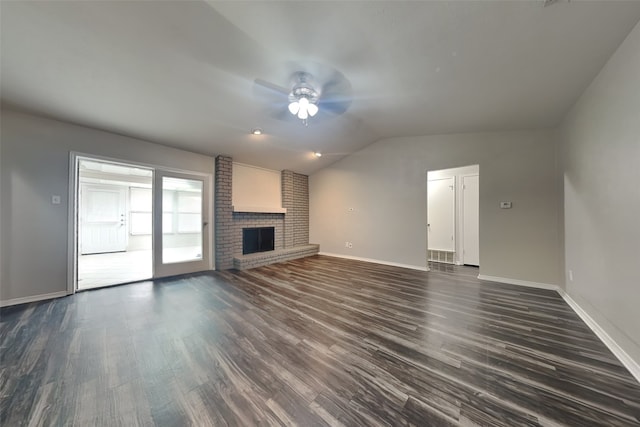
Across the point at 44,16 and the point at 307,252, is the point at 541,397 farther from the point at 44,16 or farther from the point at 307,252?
the point at 307,252

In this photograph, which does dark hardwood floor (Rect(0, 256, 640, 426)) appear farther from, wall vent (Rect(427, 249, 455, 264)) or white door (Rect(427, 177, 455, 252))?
white door (Rect(427, 177, 455, 252))

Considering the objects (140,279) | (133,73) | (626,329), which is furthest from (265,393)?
(140,279)

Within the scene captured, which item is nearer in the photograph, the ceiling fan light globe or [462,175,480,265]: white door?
the ceiling fan light globe

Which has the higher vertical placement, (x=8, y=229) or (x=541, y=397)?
(x=8, y=229)

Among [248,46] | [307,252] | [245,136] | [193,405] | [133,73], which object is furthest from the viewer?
[307,252]

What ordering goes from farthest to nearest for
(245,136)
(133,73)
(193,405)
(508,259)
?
1. (245,136)
2. (508,259)
3. (133,73)
4. (193,405)

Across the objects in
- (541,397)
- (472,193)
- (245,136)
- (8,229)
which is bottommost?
(541,397)

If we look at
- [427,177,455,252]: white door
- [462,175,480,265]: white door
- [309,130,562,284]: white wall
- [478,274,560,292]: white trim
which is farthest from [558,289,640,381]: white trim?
[427,177,455,252]: white door

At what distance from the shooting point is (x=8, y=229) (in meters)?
2.68

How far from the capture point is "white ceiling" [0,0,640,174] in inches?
65.2

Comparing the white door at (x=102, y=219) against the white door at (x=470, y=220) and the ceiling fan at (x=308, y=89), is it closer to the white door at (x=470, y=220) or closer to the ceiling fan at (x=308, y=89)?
the ceiling fan at (x=308, y=89)

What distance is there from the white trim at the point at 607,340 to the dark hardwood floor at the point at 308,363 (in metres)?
0.06

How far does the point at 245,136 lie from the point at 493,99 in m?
3.87

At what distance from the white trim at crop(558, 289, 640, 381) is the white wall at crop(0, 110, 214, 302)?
626 cm
